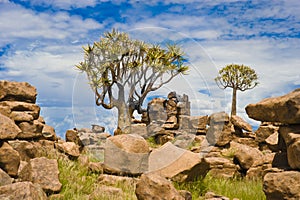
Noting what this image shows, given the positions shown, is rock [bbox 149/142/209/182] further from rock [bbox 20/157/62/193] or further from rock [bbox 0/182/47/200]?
rock [bbox 0/182/47/200]

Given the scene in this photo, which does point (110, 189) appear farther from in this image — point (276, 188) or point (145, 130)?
point (145, 130)

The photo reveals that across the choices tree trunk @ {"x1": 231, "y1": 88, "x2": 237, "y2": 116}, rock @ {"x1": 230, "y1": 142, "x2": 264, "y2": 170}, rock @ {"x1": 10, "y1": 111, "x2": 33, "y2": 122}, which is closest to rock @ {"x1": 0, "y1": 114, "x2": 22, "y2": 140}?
rock @ {"x1": 10, "y1": 111, "x2": 33, "y2": 122}

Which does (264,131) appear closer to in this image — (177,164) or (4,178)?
(177,164)

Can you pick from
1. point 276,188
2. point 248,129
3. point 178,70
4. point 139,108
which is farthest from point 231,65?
point 276,188

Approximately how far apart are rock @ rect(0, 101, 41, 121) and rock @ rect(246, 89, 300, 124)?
6.21 m

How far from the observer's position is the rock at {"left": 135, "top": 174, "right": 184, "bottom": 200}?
292 inches

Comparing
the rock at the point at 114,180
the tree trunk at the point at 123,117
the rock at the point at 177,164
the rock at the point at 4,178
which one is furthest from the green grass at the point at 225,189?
the tree trunk at the point at 123,117

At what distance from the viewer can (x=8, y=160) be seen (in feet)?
25.6

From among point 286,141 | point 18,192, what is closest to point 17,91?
point 18,192

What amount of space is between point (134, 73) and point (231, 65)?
11.0 m

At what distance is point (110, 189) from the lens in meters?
8.34

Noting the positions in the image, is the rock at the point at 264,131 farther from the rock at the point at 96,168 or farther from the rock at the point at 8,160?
the rock at the point at 8,160

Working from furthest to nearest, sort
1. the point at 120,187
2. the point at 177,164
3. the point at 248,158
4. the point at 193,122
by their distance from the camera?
the point at 193,122
the point at 248,158
the point at 177,164
the point at 120,187

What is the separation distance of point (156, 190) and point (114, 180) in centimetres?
281
